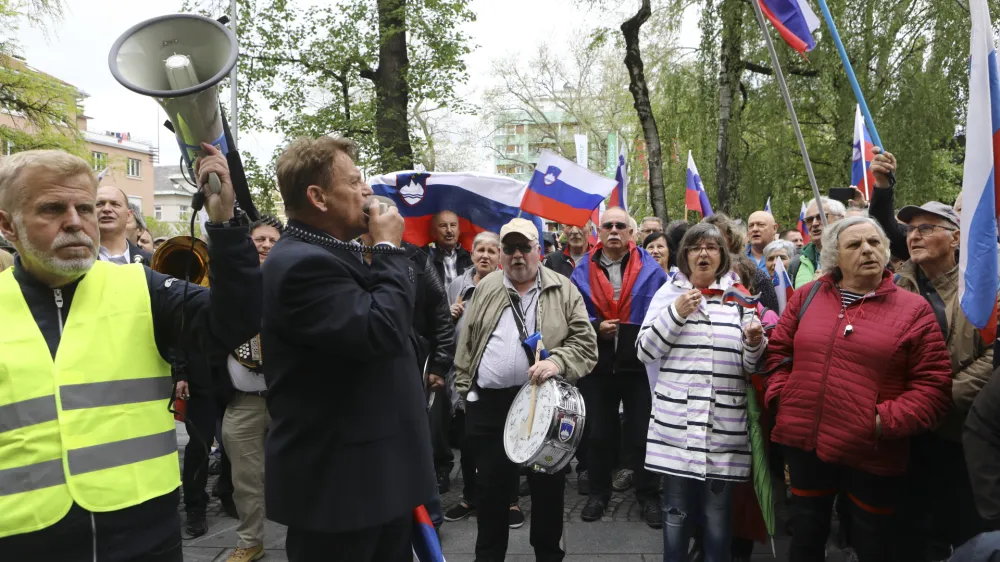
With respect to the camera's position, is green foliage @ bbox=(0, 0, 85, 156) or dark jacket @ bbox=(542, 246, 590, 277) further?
green foliage @ bbox=(0, 0, 85, 156)

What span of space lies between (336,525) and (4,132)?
17.2m

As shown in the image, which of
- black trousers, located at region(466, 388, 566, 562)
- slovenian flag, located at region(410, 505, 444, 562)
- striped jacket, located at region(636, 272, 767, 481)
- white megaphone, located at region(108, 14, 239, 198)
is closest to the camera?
white megaphone, located at region(108, 14, 239, 198)

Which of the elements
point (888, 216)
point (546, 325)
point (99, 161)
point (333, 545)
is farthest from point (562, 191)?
point (99, 161)

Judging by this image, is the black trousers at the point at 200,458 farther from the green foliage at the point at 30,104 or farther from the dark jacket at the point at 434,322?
the green foliage at the point at 30,104

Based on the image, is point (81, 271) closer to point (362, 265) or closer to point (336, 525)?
point (362, 265)

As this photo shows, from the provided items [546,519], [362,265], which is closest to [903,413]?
[546,519]

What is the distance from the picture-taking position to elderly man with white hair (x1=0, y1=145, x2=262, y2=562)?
6.25 ft

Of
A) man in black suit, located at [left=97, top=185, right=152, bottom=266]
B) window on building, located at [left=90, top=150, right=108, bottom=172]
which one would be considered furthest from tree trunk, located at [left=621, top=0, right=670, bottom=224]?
window on building, located at [left=90, top=150, right=108, bottom=172]

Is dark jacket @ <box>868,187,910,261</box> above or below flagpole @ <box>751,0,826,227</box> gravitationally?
below

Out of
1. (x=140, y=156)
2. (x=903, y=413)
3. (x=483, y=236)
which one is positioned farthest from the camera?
(x=140, y=156)

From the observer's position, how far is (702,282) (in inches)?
161

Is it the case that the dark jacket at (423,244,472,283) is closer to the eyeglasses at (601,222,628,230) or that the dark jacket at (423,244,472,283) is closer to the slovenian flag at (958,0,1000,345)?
the eyeglasses at (601,222,628,230)

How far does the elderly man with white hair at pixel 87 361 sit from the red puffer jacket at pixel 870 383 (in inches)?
105

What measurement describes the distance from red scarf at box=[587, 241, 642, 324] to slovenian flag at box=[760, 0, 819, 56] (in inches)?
74.4
